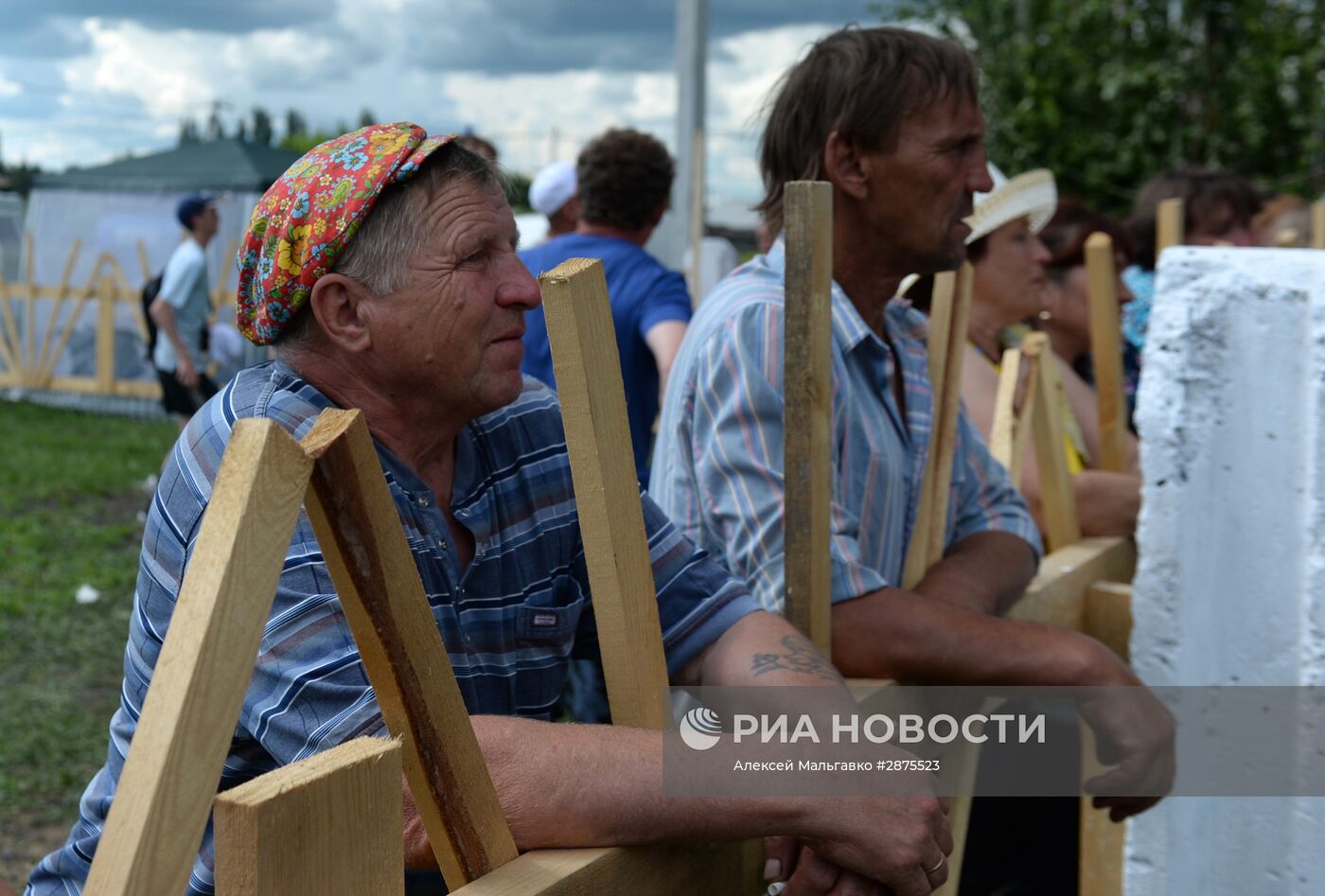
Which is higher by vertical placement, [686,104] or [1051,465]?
[686,104]

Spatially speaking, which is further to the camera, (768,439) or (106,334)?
(106,334)

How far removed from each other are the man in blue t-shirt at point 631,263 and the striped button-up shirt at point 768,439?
168 centimetres

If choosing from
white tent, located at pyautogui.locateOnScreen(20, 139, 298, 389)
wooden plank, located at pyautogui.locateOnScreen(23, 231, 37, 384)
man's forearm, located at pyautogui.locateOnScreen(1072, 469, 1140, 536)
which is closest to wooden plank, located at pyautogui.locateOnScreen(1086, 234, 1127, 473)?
man's forearm, located at pyautogui.locateOnScreen(1072, 469, 1140, 536)

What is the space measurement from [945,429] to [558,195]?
3.51 meters

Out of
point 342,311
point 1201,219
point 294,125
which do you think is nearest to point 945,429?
point 342,311

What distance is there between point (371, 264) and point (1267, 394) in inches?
54.0

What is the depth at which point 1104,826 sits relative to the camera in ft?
8.75

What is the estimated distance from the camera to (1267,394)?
2.07m

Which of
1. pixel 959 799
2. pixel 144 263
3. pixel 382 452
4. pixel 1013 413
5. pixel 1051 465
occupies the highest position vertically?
pixel 382 452

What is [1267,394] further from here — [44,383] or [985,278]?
[44,383]

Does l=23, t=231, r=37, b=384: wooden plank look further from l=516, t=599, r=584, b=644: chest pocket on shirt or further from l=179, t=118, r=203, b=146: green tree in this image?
l=516, t=599, r=584, b=644: chest pocket on shirt

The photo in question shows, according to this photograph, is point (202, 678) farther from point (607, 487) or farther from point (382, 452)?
point (382, 452)

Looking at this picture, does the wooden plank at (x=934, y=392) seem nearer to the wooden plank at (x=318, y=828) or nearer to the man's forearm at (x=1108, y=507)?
the man's forearm at (x=1108, y=507)

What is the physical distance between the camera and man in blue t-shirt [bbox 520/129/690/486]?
13.5 feet
